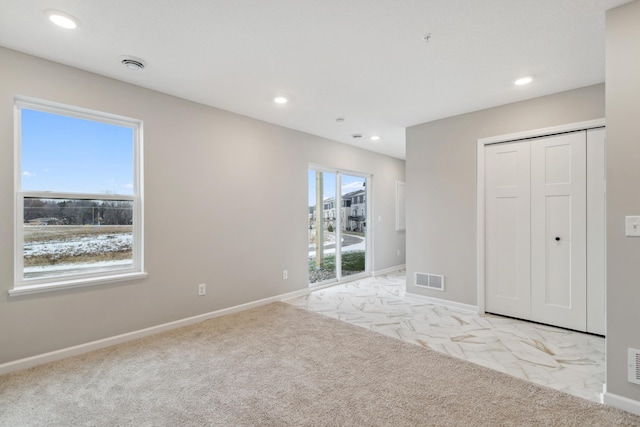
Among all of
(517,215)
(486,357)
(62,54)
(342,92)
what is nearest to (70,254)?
(62,54)

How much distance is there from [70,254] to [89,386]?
48.7 inches

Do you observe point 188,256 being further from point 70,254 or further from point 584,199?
point 584,199

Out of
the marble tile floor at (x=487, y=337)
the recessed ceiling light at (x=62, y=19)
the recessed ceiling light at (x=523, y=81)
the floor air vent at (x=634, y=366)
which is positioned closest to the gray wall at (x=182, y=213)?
the recessed ceiling light at (x=62, y=19)

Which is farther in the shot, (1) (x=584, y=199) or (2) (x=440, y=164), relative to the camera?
(2) (x=440, y=164)

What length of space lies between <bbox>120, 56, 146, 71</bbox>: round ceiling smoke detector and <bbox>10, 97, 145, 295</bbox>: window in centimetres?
59

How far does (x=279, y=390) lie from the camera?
84.3 inches

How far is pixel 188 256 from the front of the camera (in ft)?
11.3

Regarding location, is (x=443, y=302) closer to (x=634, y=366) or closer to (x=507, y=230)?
(x=507, y=230)

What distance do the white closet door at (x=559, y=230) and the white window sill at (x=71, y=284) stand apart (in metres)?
4.31

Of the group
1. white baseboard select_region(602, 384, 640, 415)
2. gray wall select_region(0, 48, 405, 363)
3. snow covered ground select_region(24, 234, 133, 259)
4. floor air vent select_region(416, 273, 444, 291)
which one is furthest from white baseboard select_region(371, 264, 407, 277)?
snow covered ground select_region(24, 234, 133, 259)

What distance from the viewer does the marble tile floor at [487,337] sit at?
2.35 m

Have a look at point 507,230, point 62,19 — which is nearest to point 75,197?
point 62,19

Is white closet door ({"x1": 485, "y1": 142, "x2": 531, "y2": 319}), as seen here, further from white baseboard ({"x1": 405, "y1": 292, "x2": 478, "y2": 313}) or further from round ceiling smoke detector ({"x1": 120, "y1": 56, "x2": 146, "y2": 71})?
round ceiling smoke detector ({"x1": 120, "y1": 56, "x2": 146, "y2": 71})

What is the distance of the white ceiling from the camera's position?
6.41 ft
